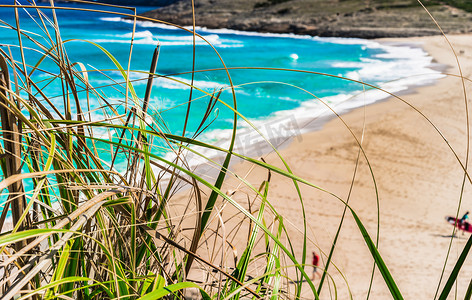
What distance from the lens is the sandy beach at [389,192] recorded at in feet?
18.1

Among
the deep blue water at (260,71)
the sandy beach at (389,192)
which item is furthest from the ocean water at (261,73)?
the sandy beach at (389,192)

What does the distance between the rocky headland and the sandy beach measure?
20.0 m

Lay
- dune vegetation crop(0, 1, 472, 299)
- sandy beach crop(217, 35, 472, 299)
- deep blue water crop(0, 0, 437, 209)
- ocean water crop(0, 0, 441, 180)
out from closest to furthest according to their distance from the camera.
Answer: dune vegetation crop(0, 1, 472, 299), sandy beach crop(217, 35, 472, 299), ocean water crop(0, 0, 441, 180), deep blue water crop(0, 0, 437, 209)

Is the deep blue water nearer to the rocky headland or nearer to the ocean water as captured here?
the ocean water

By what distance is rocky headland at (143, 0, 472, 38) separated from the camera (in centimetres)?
3212

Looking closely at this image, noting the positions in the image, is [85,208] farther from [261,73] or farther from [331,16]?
[331,16]

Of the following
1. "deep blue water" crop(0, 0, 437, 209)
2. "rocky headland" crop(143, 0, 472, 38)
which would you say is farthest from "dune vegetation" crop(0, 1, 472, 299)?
"rocky headland" crop(143, 0, 472, 38)

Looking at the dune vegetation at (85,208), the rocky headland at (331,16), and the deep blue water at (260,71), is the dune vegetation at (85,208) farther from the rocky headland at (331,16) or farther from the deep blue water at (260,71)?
the rocky headland at (331,16)

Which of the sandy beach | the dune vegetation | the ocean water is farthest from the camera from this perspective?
the ocean water

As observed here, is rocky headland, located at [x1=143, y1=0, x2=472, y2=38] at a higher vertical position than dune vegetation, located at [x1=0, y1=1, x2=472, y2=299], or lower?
higher

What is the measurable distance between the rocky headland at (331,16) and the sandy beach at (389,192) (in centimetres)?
2004

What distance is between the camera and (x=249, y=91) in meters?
16.2

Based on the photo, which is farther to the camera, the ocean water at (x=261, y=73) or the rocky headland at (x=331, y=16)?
the rocky headland at (x=331, y=16)

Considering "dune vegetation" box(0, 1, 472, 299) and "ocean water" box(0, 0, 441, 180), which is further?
"ocean water" box(0, 0, 441, 180)
